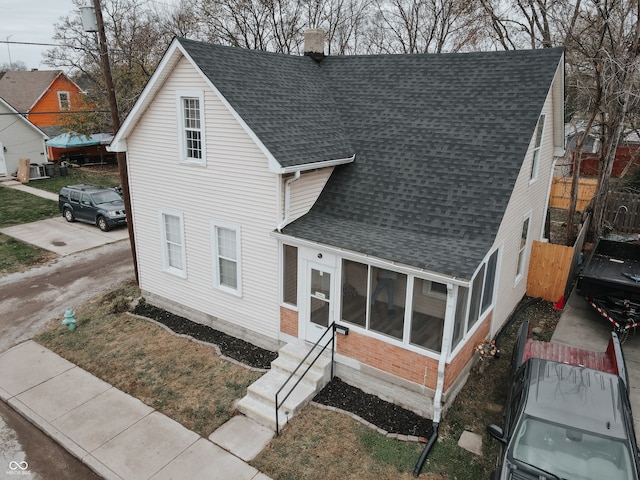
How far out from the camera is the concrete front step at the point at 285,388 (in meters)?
9.01

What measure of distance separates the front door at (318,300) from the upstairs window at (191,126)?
3884 mm

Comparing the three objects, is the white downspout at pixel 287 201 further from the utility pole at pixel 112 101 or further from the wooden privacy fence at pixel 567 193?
→ the wooden privacy fence at pixel 567 193

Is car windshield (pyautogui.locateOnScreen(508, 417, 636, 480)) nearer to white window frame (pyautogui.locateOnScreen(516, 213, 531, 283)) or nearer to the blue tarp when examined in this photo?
white window frame (pyautogui.locateOnScreen(516, 213, 531, 283))

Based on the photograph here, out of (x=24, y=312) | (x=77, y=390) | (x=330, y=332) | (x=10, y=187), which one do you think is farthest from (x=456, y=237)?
(x=10, y=187)

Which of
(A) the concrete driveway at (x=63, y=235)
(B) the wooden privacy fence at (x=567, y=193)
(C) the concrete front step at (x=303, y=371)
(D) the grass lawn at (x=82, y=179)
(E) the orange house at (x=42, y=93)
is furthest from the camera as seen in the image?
(E) the orange house at (x=42, y=93)

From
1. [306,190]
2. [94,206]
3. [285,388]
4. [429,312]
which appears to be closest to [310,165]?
[306,190]

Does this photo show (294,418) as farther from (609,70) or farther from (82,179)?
(82,179)

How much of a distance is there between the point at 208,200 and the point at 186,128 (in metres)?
1.81

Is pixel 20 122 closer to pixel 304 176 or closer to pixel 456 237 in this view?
pixel 304 176

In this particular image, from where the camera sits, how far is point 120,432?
8.77 m

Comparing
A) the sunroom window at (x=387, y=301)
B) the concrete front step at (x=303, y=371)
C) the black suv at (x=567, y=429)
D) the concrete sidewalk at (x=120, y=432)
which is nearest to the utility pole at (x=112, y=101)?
the concrete sidewalk at (x=120, y=432)

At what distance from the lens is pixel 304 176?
10445 mm

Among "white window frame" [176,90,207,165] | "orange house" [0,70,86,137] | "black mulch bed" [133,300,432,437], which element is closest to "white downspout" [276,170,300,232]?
"white window frame" [176,90,207,165]

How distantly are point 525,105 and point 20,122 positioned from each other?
35132 millimetres
